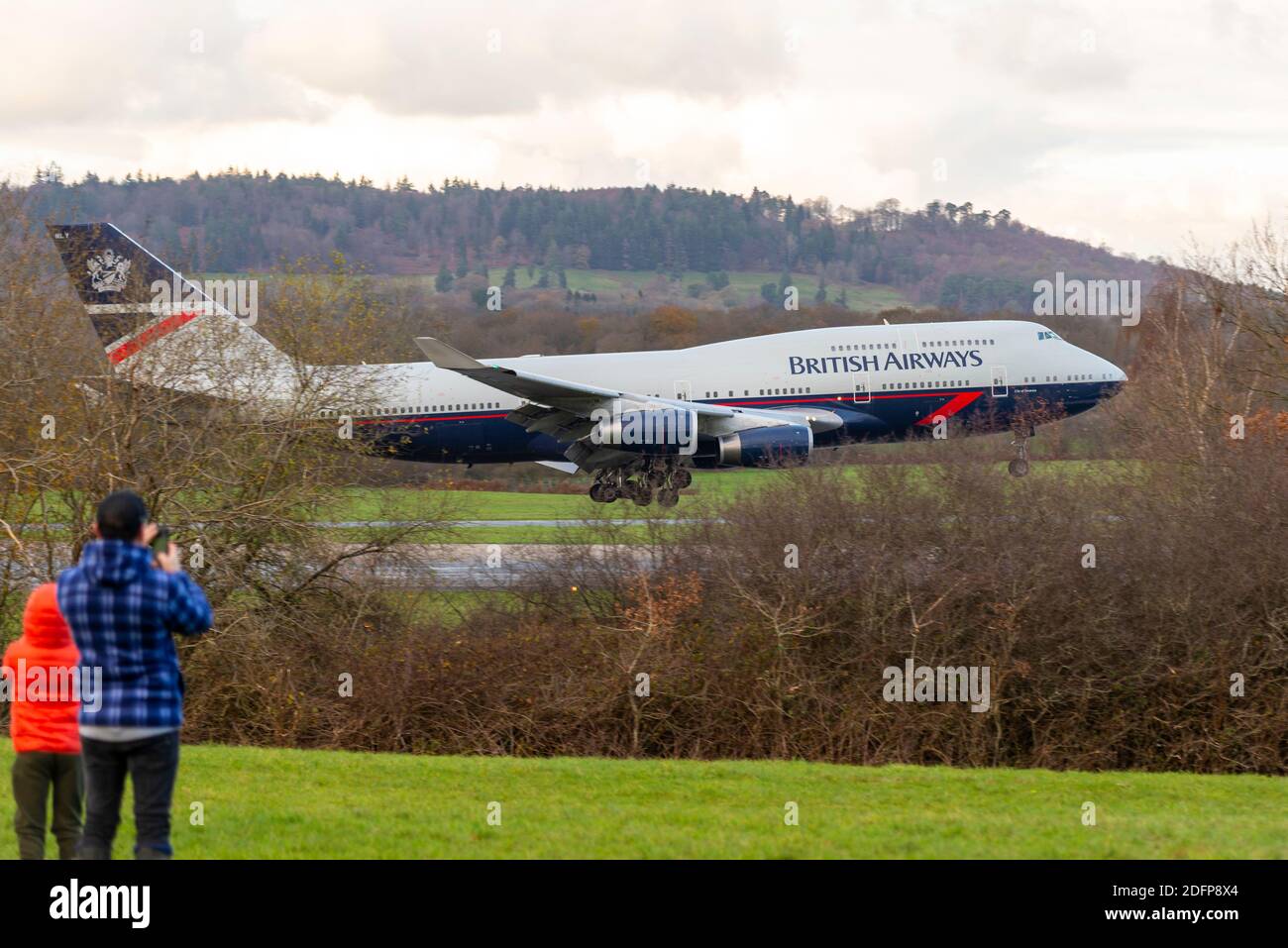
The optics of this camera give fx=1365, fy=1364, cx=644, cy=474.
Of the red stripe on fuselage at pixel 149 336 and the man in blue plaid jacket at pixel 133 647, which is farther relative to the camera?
the red stripe on fuselage at pixel 149 336

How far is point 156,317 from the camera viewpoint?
2527 centimetres

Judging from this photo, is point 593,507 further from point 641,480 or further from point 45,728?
point 45,728

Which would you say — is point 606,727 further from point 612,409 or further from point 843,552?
point 612,409

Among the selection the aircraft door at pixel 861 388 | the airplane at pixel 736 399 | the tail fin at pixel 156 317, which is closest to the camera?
the tail fin at pixel 156 317

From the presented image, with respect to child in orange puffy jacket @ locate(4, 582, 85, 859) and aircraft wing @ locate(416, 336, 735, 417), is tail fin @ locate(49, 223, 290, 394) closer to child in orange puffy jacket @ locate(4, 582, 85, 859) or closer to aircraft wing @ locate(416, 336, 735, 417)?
aircraft wing @ locate(416, 336, 735, 417)

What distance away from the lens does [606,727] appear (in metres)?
23.0

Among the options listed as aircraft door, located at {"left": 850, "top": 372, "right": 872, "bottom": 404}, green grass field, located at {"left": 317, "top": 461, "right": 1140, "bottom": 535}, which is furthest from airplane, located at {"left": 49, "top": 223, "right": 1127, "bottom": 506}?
green grass field, located at {"left": 317, "top": 461, "right": 1140, "bottom": 535}

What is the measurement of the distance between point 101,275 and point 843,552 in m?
17.1

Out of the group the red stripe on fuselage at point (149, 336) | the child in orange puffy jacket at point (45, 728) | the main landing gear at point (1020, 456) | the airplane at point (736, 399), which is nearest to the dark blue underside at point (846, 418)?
the airplane at point (736, 399)

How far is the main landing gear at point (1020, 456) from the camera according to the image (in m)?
27.8

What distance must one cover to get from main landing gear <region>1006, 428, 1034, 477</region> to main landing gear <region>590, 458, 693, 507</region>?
848cm

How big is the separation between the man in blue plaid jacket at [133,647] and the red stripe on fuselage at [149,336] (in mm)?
18291

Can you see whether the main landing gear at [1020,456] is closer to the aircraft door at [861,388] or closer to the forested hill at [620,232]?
the aircraft door at [861,388]

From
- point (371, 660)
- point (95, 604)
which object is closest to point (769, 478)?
point (371, 660)
